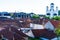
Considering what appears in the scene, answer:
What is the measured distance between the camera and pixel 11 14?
32500 mm

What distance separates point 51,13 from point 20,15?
23.4 ft

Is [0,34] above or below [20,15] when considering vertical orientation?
above

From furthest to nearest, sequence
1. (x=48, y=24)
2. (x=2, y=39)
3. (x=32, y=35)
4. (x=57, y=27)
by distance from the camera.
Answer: (x=48, y=24) → (x=57, y=27) → (x=32, y=35) → (x=2, y=39)

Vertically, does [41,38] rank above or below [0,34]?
below

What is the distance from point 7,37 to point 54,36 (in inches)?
118

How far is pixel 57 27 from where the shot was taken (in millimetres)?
13508

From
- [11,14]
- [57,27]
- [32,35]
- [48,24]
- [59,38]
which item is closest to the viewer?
[59,38]

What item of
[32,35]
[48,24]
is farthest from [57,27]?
[32,35]

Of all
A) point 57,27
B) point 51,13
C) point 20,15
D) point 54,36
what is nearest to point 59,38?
point 54,36

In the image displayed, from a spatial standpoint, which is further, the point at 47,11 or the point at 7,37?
the point at 47,11

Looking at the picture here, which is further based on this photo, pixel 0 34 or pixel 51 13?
pixel 51 13

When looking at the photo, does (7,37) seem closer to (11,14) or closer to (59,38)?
(59,38)

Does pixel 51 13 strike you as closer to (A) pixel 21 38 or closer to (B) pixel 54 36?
(B) pixel 54 36

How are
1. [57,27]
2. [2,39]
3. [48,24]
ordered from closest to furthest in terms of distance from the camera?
1. [2,39]
2. [57,27]
3. [48,24]
